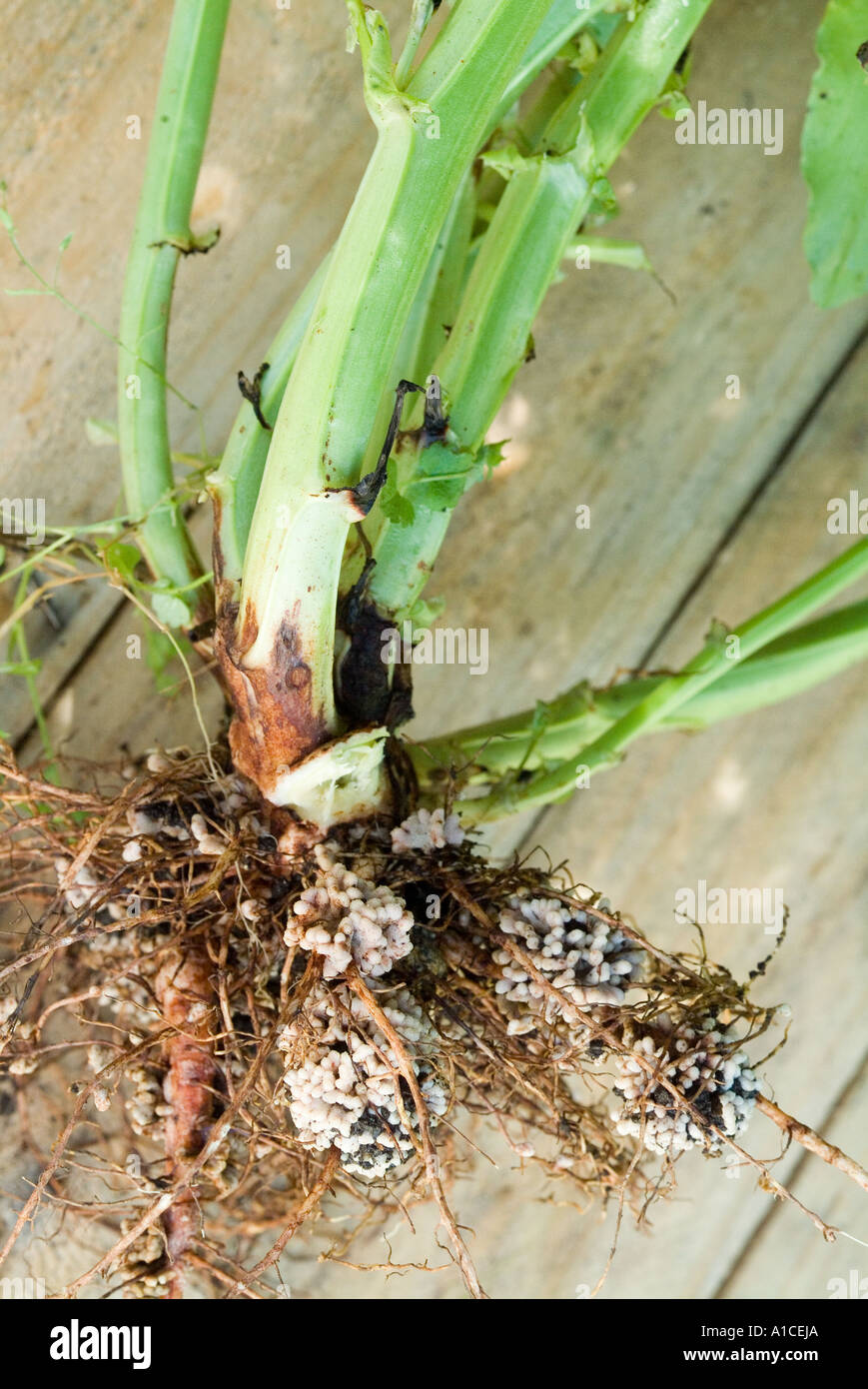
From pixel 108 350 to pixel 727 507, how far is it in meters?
0.52

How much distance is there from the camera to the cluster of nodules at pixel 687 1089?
595 millimetres

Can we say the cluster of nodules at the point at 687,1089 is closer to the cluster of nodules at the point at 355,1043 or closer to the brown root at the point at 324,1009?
the brown root at the point at 324,1009

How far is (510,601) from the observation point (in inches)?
34.6

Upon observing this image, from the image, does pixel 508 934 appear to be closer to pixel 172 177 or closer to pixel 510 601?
pixel 510 601

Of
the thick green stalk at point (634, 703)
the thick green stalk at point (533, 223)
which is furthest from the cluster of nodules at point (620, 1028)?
the thick green stalk at point (533, 223)

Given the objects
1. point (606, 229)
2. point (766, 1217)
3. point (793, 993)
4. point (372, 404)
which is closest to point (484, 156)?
point (372, 404)

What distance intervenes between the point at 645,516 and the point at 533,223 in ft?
1.15
